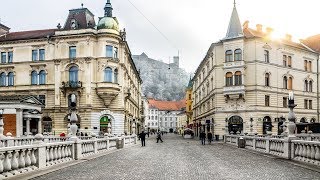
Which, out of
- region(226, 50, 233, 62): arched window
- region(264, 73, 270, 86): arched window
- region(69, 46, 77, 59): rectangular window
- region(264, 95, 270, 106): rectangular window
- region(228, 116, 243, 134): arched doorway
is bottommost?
region(228, 116, 243, 134): arched doorway

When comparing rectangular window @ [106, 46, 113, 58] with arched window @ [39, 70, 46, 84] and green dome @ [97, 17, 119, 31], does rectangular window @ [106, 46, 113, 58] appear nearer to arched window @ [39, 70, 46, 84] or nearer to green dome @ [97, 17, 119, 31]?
green dome @ [97, 17, 119, 31]

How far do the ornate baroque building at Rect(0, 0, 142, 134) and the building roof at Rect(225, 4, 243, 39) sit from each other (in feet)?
49.4

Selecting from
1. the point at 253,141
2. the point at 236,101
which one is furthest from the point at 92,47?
the point at 253,141

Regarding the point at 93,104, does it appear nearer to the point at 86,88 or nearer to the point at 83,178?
the point at 86,88

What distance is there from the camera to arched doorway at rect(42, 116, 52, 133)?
50344 millimetres

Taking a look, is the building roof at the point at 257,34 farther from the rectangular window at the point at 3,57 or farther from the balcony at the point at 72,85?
the rectangular window at the point at 3,57

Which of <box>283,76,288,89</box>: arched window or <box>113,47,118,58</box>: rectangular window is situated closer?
<box>113,47,118,58</box>: rectangular window

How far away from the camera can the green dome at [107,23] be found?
5006 cm

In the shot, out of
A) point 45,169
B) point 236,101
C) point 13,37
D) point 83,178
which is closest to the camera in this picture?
point 83,178

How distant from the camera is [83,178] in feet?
36.7

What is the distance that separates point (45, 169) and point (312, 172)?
9229 millimetres

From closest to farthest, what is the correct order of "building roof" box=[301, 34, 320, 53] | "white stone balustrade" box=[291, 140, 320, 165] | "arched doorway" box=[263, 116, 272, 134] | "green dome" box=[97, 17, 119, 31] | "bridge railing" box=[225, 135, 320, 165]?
"white stone balustrade" box=[291, 140, 320, 165] < "bridge railing" box=[225, 135, 320, 165] < "arched doorway" box=[263, 116, 272, 134] < "green dome" box=[97, 17, 119, 31] < "building roof" box=[301, 34, 320, 53]

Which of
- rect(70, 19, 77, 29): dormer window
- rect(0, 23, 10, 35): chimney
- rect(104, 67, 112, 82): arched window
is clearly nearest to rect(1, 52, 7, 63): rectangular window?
rect(0, 23, 10, 35): chimney

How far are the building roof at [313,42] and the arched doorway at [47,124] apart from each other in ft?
141
